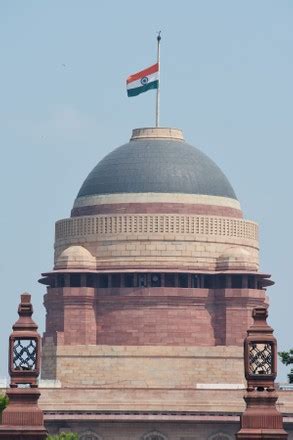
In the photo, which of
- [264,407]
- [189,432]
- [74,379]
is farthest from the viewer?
[74,379]

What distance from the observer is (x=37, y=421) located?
59438 mm

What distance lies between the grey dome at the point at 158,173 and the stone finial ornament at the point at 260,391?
88.0 metres

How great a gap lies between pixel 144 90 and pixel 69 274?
11.9 m

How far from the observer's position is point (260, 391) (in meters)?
58.9

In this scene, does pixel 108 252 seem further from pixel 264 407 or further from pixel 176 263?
pixel 264 407

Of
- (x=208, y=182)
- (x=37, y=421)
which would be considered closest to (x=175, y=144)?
(x=208, y=182)

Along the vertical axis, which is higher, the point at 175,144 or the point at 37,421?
the point at 175,144

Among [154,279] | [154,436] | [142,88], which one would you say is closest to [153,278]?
[154,279]

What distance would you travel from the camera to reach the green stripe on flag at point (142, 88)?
147 m

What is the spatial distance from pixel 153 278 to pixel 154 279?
0.08 metres

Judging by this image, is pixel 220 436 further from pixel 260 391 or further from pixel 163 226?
pixel 260 391

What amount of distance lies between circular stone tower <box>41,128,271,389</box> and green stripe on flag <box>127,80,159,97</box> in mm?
3209

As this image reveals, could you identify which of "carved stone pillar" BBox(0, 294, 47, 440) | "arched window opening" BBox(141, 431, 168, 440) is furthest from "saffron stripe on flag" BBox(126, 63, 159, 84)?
"carved stone pillar" BBox(0, 294, 47, 440)

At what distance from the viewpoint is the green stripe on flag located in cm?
14700
